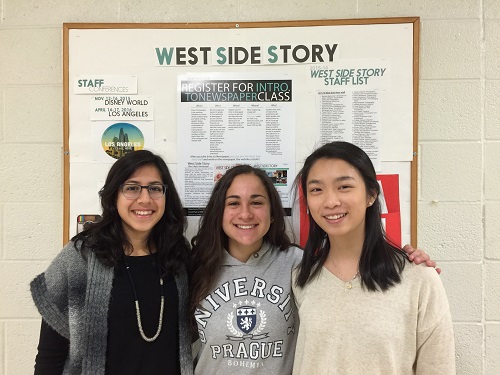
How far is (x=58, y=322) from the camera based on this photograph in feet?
4.18

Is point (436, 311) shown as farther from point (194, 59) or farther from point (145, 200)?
point (194, 59)

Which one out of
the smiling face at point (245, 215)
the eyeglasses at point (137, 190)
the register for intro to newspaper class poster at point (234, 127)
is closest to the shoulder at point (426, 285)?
the smiling face at point (245, 215)

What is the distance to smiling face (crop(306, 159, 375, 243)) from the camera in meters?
1.16

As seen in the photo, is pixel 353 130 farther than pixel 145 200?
Yes

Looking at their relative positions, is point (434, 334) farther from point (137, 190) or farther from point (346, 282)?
point (137, 190)

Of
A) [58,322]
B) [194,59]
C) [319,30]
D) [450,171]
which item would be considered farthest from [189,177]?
[450,171]

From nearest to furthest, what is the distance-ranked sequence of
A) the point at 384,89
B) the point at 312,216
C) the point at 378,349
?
the point at 378,349 → the point at 312,216 → the point at 384,89

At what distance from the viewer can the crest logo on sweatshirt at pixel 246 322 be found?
1273 mm

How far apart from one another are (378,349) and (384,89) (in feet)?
3.54

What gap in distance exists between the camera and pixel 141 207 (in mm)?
1312

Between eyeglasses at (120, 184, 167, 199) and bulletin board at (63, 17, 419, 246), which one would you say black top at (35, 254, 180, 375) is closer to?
eyeglasses at (120, 184, 167, 199)

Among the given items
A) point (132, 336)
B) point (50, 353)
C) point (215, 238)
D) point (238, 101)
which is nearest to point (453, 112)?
point (238, 101)

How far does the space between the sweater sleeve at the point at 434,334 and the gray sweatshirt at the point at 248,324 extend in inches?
17.2

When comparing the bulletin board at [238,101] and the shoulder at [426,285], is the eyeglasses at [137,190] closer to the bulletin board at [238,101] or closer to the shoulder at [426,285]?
the bulletin board at [238,101]
